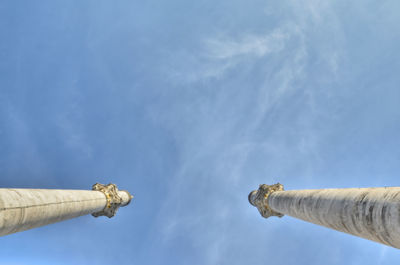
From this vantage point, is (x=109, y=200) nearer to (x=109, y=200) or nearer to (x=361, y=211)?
(x=109, y=200)

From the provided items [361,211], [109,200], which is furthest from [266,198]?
[361,211]

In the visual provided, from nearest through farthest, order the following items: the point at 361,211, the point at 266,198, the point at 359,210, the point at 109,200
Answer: the point at 361,211
the point at 359,210
the point at 109,200
the point at 266,198

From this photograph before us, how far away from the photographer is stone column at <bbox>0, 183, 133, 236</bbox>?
33.4 ft

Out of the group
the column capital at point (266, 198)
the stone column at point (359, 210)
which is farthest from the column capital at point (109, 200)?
the stone column at point (359, 210)

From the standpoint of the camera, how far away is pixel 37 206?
1215cm

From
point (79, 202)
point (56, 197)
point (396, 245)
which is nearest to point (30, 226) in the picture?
point (56, 197)

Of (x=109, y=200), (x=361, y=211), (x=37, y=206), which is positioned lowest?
(x=361, y=211)

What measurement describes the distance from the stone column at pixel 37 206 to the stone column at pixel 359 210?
1393cm

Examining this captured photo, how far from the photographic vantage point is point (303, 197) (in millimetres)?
17031

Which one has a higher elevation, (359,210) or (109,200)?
(109,200)

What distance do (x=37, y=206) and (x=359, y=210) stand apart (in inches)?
571

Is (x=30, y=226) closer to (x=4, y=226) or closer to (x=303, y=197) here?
(x=4, y=226)

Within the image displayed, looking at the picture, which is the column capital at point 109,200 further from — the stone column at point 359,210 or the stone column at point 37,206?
the stone column at point 359,210

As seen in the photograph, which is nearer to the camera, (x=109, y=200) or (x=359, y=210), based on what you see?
(x=359, y=210)
